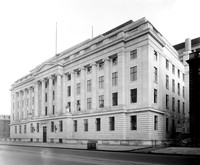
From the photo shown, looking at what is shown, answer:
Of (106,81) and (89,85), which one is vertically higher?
(106,81)

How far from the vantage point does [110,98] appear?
1596 inches

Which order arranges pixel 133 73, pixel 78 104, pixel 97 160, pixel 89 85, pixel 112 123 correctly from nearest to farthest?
pixel 97 160, pixel 133 73, pixel 112 123, pixel 89 85, pixel 78 104

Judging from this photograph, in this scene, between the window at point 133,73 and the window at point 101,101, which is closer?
the window at point 133,73

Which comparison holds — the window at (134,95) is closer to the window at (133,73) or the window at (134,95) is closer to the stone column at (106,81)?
the window at (133,73)

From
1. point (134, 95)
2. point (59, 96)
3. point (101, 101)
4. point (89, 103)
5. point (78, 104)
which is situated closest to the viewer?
point (134, 95)

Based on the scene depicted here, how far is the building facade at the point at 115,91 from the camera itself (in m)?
36.7

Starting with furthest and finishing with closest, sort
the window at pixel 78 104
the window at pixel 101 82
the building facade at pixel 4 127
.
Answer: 1. the building facade at pixel 4 127
2. the window at pixel 78 104
3. the window at pixel 101 82

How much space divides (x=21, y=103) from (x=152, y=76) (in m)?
43.8

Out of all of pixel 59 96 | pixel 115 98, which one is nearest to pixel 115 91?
pixel 115 98

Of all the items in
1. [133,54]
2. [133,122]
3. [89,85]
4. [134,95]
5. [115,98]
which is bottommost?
[133,122]

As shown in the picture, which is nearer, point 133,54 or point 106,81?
point 133,54

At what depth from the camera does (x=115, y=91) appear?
1574 inches

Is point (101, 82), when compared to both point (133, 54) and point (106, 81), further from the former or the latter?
point (133, 54)

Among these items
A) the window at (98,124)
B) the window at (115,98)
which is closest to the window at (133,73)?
the window at (115,98)
